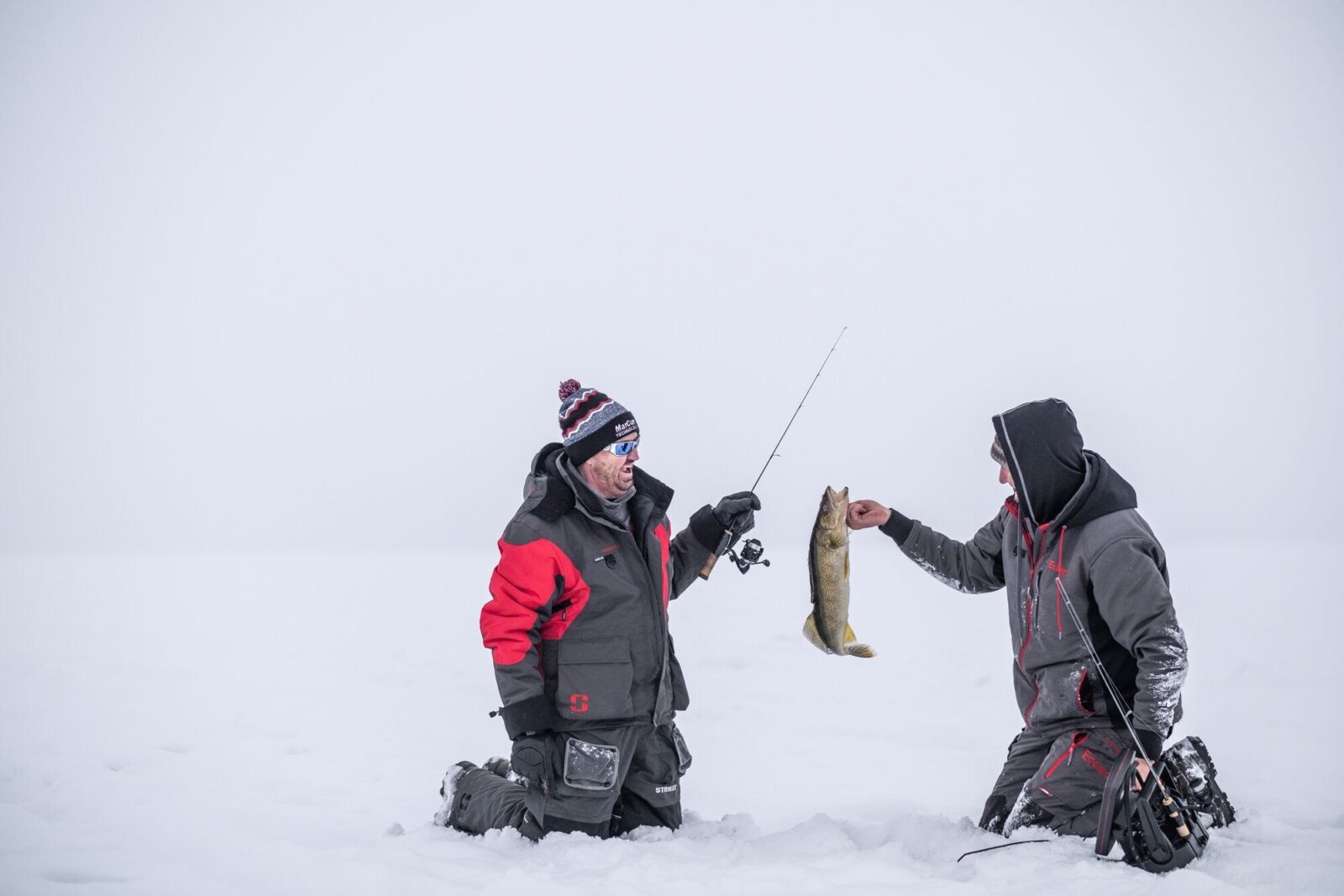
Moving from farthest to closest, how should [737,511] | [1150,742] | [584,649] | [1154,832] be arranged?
[737,511] < [584,649] < [1150,742] < [1154,832]

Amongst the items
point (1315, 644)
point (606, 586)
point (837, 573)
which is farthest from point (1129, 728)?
point (1315, 644)

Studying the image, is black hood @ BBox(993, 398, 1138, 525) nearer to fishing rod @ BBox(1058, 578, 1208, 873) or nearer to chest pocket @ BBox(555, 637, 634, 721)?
fishing rod @ BBox(1058, 578, 1208, 873)

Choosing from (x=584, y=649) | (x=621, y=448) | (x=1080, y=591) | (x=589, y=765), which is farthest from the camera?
(x=621, y=448)

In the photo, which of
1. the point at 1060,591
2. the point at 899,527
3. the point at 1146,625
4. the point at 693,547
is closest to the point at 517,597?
the point at 693,547

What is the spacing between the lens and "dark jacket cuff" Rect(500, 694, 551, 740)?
3.80 metres

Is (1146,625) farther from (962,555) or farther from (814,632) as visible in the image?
(814,632)

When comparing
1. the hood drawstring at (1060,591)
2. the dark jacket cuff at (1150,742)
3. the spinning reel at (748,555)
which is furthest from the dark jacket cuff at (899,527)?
the dark jacket cuff at (1150,742)

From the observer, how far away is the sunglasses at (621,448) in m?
4.24

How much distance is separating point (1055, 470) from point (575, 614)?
2.02 metres

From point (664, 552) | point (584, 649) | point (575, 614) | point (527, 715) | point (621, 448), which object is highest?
point (621, 448)

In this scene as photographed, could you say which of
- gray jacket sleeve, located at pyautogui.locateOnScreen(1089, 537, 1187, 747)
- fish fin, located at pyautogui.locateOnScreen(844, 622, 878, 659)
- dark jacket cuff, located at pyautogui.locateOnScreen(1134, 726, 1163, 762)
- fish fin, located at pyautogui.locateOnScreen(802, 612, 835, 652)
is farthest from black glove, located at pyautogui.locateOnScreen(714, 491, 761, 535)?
dark jacket cuff, located at pyautogui.locateOnScreen(1134, 726, 1163, 762)

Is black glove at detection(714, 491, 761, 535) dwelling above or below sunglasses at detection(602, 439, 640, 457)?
below

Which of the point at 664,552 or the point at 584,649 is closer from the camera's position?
the point at 584,649

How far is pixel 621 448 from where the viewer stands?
4.27m
